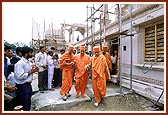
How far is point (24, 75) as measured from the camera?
3.27 m

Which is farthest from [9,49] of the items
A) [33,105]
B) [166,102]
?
[166,102]

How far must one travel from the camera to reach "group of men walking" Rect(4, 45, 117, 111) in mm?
3375

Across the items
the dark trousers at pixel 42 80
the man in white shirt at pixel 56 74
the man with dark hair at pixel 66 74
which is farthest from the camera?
the man in white shirt at pixel 56 74

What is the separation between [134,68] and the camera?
231 inches

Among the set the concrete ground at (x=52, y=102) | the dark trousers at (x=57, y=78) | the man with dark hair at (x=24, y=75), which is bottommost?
the concrete ground at (x=52, y=102)

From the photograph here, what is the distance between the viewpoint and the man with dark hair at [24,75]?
10.8ft

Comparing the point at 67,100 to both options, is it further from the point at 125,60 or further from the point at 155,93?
the point at 125,60

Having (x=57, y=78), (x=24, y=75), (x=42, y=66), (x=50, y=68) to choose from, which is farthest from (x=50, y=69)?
(x=24, y=75)

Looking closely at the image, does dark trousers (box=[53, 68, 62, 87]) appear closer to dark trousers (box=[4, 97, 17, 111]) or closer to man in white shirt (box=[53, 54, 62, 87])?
man in white shirt (box=[53, 54, 62, 87])

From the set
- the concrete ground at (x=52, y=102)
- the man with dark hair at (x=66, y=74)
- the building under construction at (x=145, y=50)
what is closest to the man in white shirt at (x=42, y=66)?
the concrete ground at (x=52, y=102)

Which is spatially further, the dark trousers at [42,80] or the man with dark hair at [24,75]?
the dark trousers at [42,80]

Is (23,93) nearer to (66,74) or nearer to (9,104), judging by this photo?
(9,104)

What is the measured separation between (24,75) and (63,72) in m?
2.08

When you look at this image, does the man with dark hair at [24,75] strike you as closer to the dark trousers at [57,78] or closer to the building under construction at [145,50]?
the building under construction at [145,50]
